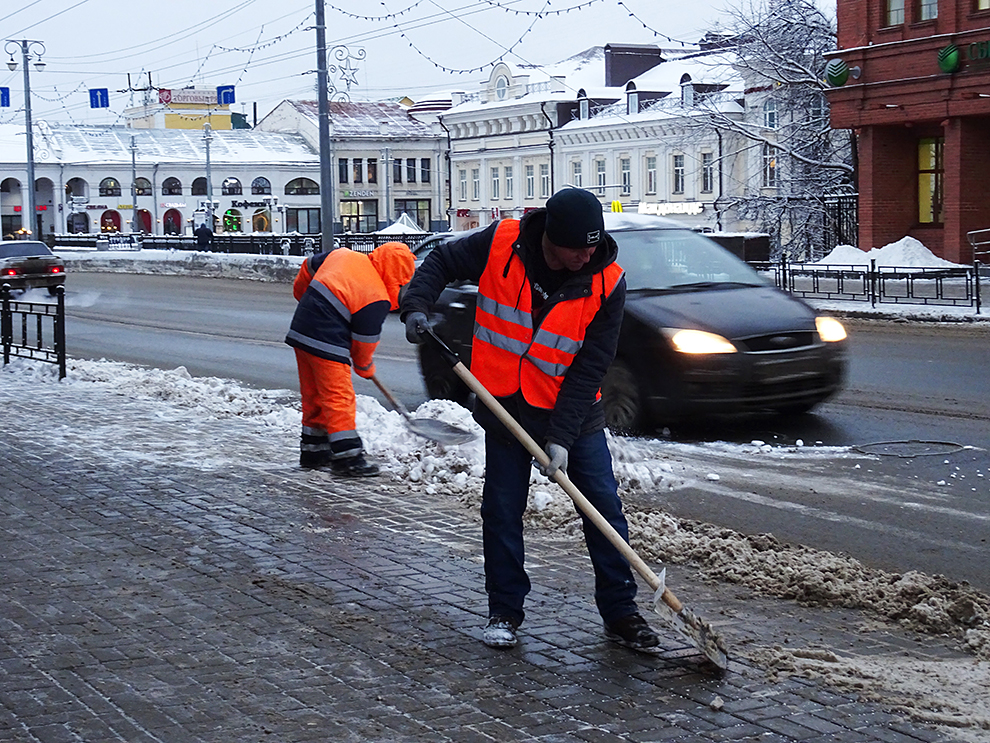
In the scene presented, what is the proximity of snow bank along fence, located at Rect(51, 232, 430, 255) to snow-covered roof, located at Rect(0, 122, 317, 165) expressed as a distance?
84.5ft

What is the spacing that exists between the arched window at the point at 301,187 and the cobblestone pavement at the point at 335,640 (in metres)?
79.8

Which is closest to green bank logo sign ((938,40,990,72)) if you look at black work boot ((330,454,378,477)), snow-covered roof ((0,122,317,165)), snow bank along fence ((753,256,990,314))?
snow bank along fence ((753,256,990,314))

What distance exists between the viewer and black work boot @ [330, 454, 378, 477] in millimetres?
8609

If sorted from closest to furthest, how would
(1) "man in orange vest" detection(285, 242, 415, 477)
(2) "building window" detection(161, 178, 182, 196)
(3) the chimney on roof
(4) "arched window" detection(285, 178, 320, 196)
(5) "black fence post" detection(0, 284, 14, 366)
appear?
(1) "man in orange vest" detection(285, 242, 415, 477) < (5) "black fence post" detection(0, 284, 14, 366) < (3) the chimney on roof < (2) "building window" detection(161, 178, 182, 196) < (4) "arched window" detection(285, 178, 320, 196)

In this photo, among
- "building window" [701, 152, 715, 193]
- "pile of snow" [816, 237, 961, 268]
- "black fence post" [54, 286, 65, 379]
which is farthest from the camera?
"building window" [701, 152, 715, 193]

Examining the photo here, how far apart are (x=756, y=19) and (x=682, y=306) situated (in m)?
31.6

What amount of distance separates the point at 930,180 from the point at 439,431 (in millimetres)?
28492

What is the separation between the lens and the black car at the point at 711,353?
385 inches

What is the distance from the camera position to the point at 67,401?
12.4 m

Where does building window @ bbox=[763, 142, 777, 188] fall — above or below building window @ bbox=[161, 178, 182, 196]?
below

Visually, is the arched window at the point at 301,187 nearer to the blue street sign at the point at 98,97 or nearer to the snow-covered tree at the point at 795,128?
the blue street sign at the point at 98,97

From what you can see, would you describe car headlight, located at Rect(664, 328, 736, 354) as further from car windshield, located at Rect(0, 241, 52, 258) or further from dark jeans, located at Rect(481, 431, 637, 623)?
car windshield, located at Rect(0, 241, 52, 258)

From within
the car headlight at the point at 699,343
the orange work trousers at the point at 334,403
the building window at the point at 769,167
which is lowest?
the orange work trousers at the point at 334,403

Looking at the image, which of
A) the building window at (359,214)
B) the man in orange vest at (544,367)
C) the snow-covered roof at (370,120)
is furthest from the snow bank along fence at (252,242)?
the building window at (359,214)
